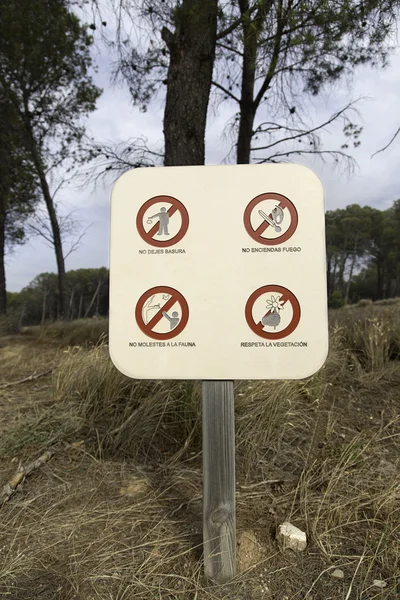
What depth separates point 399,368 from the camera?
3.56 meters

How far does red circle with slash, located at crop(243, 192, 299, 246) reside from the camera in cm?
146

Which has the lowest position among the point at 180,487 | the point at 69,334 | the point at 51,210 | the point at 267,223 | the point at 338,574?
the point at 338,574

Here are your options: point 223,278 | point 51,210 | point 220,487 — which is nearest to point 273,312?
point 223,278

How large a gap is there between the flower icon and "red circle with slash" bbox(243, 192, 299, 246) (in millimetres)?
197

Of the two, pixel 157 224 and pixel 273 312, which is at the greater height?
pixel 157 224

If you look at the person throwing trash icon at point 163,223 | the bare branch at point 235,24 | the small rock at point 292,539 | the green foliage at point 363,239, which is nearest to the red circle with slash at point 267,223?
the person throwing trash icon at point 163,223

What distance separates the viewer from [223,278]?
1468mm

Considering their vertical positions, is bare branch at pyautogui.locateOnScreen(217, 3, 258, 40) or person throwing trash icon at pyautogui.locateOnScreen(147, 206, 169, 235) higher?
bare branch at pyautogui.locateOnScreen(217, 3, 258, 40)

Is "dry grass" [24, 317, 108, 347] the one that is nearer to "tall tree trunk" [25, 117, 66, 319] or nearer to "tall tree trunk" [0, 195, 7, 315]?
"tall tree trunk" [25, 117, 66, 319]

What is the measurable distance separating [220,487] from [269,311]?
69 centimetres

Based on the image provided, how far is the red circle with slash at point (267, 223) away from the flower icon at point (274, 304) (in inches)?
7.8

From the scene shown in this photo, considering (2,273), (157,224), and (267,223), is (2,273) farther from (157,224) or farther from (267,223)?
(267,223)

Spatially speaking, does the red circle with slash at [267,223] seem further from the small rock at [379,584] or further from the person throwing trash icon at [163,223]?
the small rock at [379,584]

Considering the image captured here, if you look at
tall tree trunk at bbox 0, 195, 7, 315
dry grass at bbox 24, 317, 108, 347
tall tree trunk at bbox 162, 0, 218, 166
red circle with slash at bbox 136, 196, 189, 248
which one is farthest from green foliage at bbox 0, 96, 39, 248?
red circle with slash at bbox 136, 196, 189, 248
